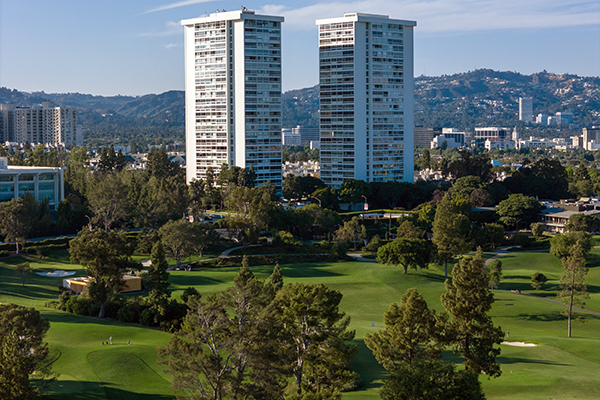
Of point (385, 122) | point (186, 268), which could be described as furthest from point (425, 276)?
point (385, 122)

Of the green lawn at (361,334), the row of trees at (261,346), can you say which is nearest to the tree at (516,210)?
the green lawn at (361,334)

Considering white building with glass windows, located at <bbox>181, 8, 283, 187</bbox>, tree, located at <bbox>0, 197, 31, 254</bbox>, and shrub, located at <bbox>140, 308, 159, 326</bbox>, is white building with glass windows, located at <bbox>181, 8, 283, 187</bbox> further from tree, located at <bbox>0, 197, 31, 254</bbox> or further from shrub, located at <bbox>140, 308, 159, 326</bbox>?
shrub, located at <bbox>140, 308, 159, 326</bbox>

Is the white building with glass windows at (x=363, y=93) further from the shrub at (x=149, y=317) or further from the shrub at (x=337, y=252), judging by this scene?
the shrub at (x=149, y=317)

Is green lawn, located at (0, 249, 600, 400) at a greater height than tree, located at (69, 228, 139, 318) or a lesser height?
lesser

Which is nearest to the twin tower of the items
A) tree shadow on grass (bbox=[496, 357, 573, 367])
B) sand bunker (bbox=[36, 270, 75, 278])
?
sand bunker (bbox=[36, 270, 75, 278])

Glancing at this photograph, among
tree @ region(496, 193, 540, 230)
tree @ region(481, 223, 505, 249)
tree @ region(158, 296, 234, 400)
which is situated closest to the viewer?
tree @ region(158, 296, 234, 400)

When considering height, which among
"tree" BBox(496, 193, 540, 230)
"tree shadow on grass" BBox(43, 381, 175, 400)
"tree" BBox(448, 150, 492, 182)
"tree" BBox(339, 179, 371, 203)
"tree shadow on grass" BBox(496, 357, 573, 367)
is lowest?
"tree shadow on grass" BBox(496, 357, 573, 367)

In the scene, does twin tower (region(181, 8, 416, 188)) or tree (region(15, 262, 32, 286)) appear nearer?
tree (region(15, 262, 32, 286))

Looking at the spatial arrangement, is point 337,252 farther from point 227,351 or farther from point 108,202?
point 227,351
